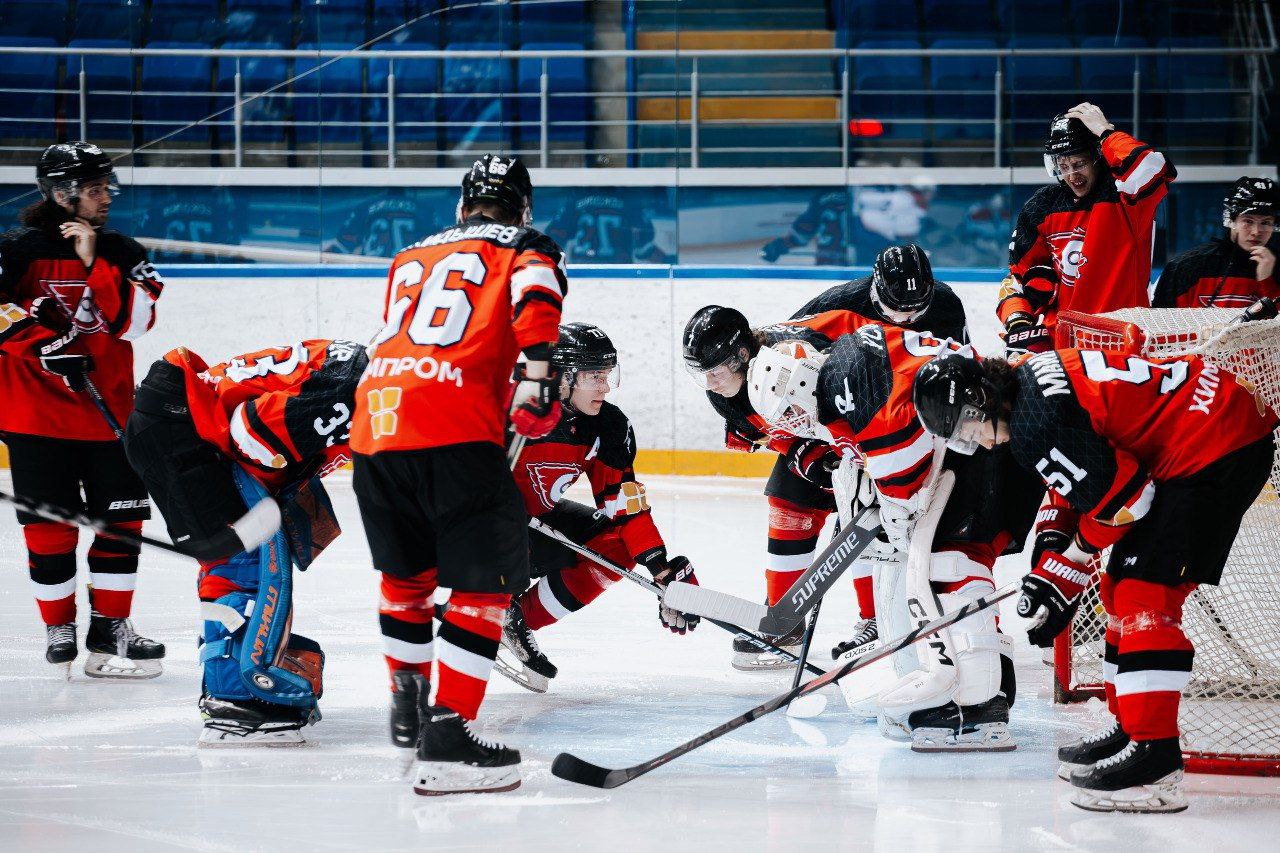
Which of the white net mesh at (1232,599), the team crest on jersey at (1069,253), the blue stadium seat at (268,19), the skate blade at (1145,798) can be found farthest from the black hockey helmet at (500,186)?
the blue stadium seat at (268,19)

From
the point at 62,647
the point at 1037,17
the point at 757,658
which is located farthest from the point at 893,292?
the point at 1037,17

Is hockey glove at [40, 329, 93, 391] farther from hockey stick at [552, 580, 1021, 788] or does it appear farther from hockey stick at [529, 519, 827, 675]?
hockey stick at [552, 580, 1021, 788]

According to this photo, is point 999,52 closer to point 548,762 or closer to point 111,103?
point 111,103

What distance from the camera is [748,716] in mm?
2723

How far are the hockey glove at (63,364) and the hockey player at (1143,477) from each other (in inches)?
87.0

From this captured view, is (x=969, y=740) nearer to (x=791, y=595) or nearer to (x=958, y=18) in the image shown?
(x=791, y=595)

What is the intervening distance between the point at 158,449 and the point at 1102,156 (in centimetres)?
297

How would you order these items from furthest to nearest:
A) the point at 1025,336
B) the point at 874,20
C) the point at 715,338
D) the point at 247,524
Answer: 1. the point at 874,20
2. the point at 1025,336
3. the point at 715,338
4. the point at 247,524

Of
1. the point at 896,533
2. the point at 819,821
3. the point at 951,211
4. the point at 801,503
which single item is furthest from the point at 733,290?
the point at 819,821

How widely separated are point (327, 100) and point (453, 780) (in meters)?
5.74

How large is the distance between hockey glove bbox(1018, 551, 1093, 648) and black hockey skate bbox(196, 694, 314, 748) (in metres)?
1.47

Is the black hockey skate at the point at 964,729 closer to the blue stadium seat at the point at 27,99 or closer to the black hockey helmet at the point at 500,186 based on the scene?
the black hockey helmet at the point at 500,186

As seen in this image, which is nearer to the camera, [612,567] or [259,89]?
[612,567]

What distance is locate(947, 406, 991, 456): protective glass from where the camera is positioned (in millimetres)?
2443
